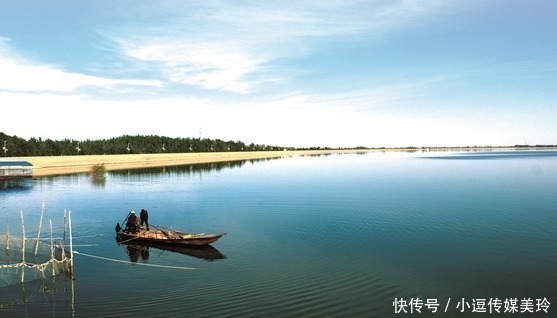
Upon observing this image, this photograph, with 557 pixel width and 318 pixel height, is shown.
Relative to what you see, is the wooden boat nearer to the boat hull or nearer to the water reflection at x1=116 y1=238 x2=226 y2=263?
the boat hull

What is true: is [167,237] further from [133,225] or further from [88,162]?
[88,162]

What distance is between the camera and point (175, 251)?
27.2m

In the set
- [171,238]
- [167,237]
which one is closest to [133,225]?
A: [167,237]

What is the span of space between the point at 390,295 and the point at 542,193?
153ft

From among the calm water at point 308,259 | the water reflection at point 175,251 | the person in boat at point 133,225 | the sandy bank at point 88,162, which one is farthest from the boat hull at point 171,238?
the sandy bank at point 88,162

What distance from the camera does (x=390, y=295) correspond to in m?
18.9

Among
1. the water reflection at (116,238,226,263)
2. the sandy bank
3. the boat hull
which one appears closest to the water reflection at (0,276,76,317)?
the water reflection at (116,238,226,263)

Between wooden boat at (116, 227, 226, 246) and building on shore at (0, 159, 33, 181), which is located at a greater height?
building on shore at (0, 159, 33, 181)

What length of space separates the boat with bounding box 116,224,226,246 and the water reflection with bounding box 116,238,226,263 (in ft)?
A: 0.94

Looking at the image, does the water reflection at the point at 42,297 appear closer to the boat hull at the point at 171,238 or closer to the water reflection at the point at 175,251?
the water reflection at the point at 175,251

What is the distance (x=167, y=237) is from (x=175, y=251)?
1.39 m

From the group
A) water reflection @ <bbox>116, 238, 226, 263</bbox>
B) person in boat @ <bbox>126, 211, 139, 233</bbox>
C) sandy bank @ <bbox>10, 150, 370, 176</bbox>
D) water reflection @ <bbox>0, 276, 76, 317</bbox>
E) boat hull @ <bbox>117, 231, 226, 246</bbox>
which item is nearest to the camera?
water reflection @ <bbox>0, 276, 76, 317</bbox>

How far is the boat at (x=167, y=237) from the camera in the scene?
27141 millimetres

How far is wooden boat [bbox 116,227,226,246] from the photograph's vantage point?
1068 inches
